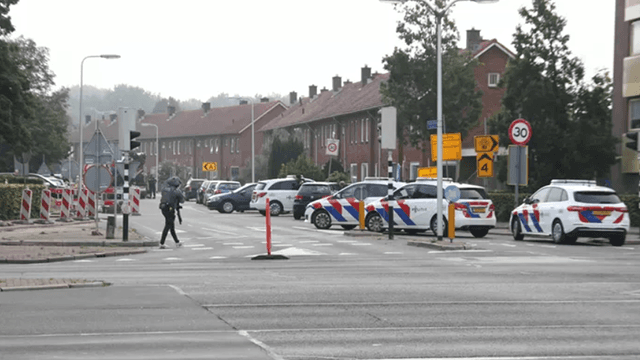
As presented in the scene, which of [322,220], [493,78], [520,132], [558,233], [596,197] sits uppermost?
[493,78]

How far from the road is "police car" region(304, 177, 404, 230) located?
1299 cm

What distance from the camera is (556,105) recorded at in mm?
39219

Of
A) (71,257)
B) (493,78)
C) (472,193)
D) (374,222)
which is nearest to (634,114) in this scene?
(472,193)

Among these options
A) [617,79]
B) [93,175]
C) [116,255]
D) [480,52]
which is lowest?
[116,255]

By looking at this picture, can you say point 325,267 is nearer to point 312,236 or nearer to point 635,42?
point 312,236

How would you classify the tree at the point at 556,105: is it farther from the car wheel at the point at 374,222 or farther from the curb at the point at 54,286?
the curb at the point at 54,286

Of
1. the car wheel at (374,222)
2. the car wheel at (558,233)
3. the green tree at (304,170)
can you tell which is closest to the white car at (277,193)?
the green tree at (304,170)

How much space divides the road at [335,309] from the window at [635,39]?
2353 cm

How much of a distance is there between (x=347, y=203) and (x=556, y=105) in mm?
9477

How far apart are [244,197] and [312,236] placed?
25.1 meters

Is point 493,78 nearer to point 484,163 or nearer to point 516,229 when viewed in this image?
point 484,163

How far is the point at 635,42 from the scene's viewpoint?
44.0 metres

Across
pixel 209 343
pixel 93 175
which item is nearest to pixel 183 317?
pixel 209 343

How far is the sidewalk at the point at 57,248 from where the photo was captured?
15.2 meters
